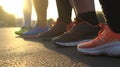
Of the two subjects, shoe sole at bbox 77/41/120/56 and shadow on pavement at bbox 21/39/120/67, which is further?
shoe sole at bbox 77/41/120/56

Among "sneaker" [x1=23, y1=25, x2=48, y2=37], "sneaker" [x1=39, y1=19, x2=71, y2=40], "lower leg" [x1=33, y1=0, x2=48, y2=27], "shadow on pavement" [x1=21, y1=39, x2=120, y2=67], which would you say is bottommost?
"sneaker" [x1=23, y1=25, x2=48, y2=37]

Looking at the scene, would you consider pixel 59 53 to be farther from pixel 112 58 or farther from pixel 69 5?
pixel 69 5

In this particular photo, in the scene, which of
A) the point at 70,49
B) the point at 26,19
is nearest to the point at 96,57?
the point at 70,49

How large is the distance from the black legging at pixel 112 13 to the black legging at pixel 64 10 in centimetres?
164

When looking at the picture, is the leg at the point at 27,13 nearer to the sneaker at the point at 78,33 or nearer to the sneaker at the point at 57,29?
the sneaker at the point at 57,29

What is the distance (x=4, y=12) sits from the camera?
226 feet

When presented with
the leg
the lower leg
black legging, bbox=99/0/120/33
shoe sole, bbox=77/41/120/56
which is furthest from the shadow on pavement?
the leg

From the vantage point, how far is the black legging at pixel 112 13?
3074 mm

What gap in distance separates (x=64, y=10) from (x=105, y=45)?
1756 millimetres

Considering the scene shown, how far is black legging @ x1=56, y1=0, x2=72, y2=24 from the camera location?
479cm

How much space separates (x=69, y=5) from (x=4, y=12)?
213 ft

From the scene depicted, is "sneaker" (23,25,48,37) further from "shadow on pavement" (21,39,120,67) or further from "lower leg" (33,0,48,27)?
"shadow on pavement" (21,39,120,67)

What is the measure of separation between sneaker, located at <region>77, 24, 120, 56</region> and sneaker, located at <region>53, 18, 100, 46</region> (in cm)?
57

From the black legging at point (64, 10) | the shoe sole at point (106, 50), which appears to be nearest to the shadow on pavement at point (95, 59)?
the shoe sole at point (106, 50)
